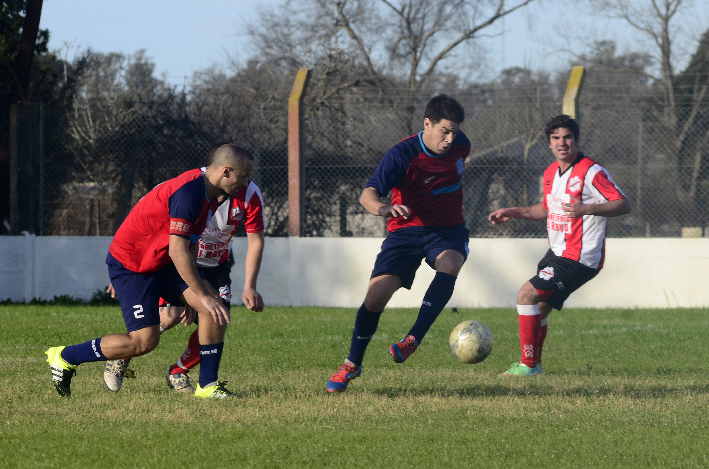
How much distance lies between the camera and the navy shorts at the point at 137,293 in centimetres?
509

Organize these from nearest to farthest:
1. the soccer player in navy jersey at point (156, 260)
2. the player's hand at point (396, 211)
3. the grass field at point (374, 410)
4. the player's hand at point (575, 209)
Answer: the grass field at point (374, 410) → the soccer player in navy jersey at point (156, 260) → the player's hand at point (396, 211) → the player's hand at point (575, 209)

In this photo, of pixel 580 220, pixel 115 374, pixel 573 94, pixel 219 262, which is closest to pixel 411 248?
pixel 219 262

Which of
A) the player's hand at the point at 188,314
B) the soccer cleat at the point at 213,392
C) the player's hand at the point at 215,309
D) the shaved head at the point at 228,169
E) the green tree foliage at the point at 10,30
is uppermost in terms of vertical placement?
the green tree foliage at the point at 10,30

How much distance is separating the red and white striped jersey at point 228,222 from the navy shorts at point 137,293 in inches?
31.7

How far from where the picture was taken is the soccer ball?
6055mm

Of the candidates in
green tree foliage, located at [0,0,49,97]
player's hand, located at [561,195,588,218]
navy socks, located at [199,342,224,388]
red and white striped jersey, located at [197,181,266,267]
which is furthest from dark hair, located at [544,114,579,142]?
green tree foliage, located at [0,0,49,97]

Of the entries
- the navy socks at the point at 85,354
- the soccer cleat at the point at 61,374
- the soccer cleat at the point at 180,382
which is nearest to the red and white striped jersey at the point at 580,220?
the soccer cleat at the point at 180,382

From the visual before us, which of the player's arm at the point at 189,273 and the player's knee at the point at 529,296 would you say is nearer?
the player's arm at the point at 189,273

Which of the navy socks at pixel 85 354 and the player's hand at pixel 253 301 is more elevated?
the player's hand at pixel 253 301

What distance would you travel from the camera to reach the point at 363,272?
38.8ft

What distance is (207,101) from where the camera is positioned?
1370 cm

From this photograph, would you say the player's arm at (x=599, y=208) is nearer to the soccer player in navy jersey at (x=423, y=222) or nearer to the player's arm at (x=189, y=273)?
the soccer player in navy jersey at (x=423, y=222)

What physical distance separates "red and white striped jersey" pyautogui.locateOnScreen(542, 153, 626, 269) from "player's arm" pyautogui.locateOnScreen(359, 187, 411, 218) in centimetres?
186

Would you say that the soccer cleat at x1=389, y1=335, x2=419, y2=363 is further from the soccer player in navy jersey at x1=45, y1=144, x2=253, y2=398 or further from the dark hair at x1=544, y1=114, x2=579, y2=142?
the dark hair at x1=544, y1=114, x2=579, y2=142
